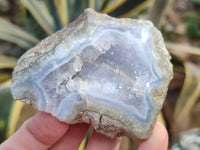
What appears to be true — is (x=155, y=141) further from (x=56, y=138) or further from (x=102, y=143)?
(x=56, y=138)

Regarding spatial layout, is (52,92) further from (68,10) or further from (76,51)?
(68,10)

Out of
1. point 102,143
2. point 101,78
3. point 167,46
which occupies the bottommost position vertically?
point 167,46

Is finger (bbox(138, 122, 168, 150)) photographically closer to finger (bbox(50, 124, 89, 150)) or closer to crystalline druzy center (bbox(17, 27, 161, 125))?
crystalline druzy center (bbox(17, 27, 161, 125))

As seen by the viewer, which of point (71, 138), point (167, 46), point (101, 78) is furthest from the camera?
point (167, 46)

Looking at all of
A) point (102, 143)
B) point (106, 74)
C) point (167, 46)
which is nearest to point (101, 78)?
point (106, 74)

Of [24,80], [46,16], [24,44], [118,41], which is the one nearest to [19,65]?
[24,80]

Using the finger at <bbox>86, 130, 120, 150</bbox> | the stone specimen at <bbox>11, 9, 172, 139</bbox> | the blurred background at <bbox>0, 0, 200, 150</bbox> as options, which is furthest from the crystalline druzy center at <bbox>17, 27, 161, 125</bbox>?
the blurred background at <bbox>0, 0, 200, 150</bbox>
